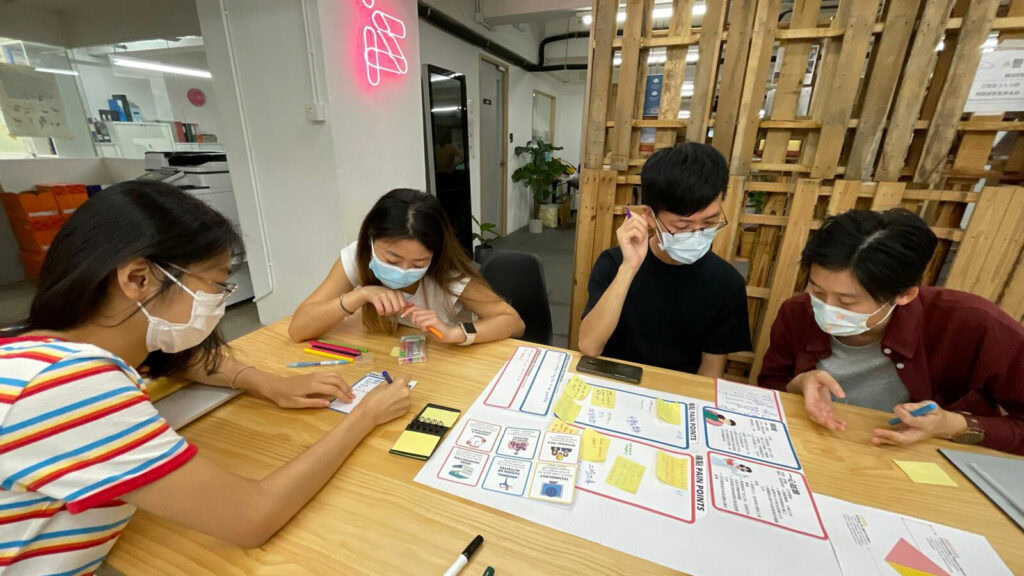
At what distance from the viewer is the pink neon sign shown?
266cm

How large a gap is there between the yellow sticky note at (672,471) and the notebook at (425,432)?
46cm

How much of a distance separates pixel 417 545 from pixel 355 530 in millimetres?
117

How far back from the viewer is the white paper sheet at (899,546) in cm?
64

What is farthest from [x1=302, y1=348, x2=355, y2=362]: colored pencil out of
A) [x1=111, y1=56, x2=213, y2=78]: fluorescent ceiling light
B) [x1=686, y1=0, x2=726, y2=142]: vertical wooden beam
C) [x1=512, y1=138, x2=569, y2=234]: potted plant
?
[x1=512, y1=138, x2=569, y2=234]: potted plant

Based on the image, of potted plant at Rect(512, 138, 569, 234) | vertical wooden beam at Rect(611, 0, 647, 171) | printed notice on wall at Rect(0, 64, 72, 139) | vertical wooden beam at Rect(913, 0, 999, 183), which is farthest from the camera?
potted plant at Rect(512, 138, 569, 234)

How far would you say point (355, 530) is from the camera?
2.28 feet

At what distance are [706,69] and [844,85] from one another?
1.89ft

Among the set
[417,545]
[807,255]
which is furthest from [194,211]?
[807,255]

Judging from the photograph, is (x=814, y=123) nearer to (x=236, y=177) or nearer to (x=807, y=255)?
(x=807, y=255)

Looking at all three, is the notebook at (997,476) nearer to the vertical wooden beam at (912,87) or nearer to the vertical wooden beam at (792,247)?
the vertical wooden beam at (792,247)

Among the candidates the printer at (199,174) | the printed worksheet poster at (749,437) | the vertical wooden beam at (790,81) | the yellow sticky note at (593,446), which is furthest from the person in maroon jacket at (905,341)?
the printer at (199,174)

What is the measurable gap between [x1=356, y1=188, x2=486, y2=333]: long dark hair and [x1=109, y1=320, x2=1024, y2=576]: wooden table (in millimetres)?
532

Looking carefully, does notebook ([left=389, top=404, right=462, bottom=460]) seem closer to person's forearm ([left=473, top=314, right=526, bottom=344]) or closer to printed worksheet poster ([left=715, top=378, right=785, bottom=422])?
person's forearm ([left=473, top=314, right=526, bottom=344])

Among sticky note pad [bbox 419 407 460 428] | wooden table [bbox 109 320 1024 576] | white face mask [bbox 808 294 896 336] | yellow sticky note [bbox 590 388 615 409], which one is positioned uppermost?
white face mask [bbox 808 294 896 336]
